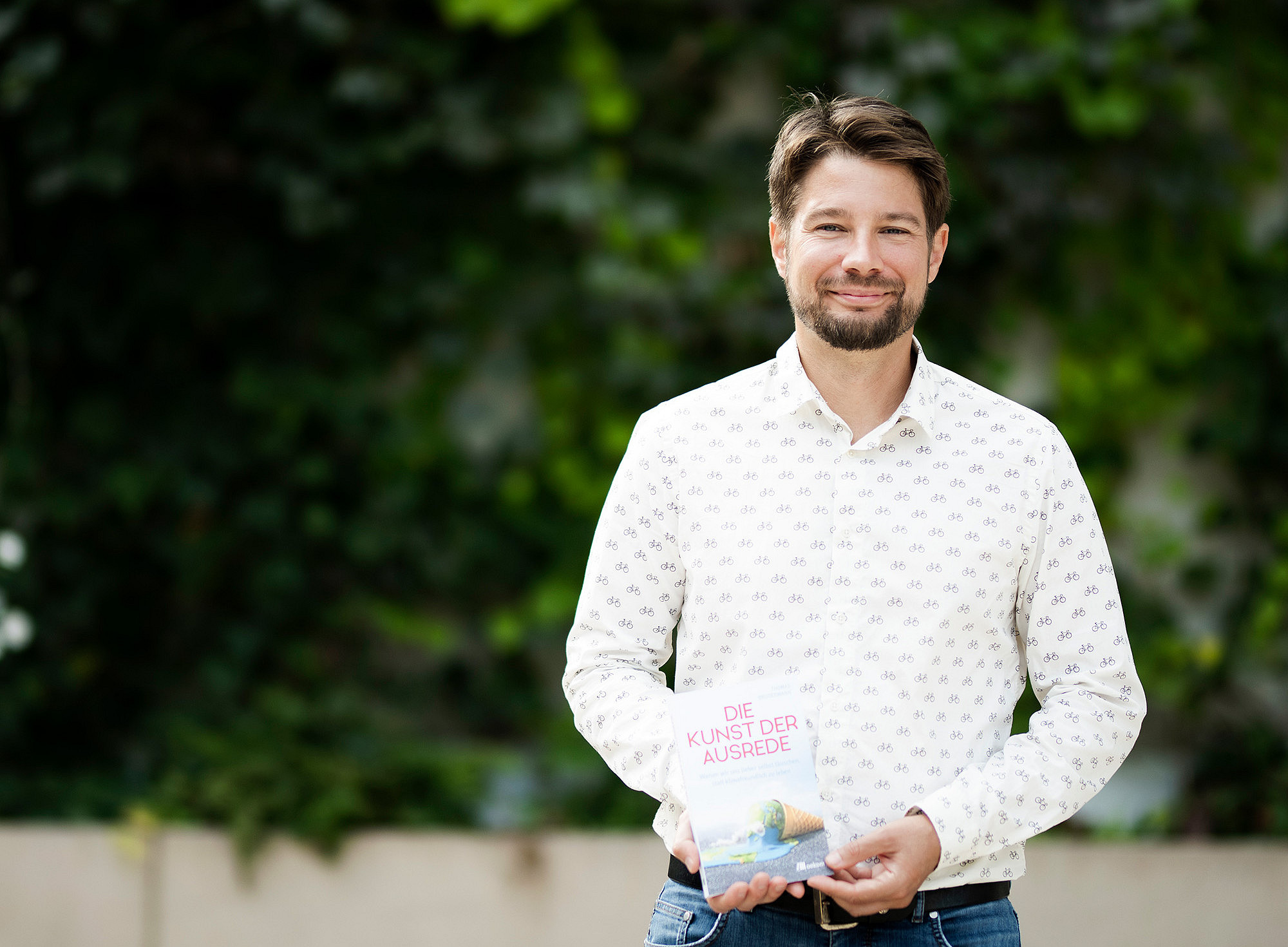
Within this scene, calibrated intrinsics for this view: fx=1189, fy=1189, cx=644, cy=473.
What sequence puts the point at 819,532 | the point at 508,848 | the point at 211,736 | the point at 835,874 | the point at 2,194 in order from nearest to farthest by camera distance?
the point at 835,874
the point at 819,532
the point at 508,848
the point at 211,736
the point at 2,194

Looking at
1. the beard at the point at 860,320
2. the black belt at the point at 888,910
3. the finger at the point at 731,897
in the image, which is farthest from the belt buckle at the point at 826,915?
the beard at the point at 860,320

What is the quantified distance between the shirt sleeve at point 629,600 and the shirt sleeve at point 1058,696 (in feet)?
1.25

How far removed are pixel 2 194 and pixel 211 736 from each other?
1.94 metres

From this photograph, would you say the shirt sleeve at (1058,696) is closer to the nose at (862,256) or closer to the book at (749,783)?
the book at (749,783)

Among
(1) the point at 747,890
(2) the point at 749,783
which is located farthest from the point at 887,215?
(1) the point at 747,890

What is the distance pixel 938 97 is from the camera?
3559mm

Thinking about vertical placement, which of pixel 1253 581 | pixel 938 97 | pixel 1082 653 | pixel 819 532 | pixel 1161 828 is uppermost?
pixel 938 97

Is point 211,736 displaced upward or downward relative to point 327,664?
downward

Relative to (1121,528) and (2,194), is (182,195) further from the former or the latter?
(1121,528)

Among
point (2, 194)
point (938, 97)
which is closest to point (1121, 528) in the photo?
point (938, 97)

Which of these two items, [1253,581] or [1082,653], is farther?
[1253,581]

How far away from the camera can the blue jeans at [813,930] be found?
1.42 meters

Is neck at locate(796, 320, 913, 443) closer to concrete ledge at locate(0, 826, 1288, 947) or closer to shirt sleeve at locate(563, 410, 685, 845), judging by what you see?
shirt sleeve at locate(563, 410, 685, 845)

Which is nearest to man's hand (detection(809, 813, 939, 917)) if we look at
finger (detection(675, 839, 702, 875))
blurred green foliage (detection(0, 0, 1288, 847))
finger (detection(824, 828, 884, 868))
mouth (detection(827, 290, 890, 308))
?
finger (detection(824, 828, 884, 868))
